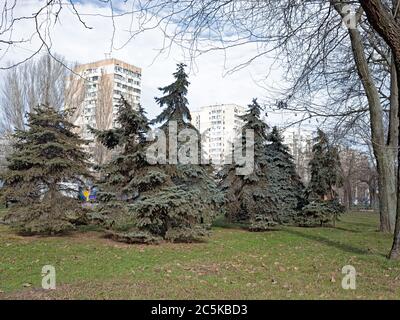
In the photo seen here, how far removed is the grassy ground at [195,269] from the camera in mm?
4797

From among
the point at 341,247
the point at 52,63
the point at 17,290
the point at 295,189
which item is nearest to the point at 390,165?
the point at 341,247

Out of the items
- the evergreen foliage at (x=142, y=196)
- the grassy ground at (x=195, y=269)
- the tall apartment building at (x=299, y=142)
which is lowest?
the grassy ground at (x=195, y=269)

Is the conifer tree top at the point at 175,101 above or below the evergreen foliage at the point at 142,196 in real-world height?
above

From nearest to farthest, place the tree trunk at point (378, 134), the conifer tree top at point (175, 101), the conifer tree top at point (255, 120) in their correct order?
1. the tree trunk at point (378, 134)
2. the conifer tree top at point (175, 101)
3. the conifer tree top at point (255, 120)

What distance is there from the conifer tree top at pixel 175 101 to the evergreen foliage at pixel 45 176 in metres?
3.40

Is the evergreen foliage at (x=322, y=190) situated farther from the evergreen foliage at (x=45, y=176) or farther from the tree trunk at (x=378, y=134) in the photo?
the evergreen foliage at (x=45, y=176)

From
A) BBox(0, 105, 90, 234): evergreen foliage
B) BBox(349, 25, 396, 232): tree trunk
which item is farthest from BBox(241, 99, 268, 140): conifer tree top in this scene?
BBox(0, 105, 90, 234): evergreen foliage

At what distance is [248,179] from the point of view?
14.3 meters

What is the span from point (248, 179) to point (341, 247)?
5474 mm

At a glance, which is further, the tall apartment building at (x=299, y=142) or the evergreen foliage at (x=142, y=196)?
the tall apartment building at (x=299, y=142)

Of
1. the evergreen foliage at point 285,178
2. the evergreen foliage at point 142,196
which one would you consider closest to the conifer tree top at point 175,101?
the evergreen foliage at point 142,196

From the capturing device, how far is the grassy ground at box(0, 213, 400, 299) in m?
4.80

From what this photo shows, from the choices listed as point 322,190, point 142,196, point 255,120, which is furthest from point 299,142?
point 142,196
